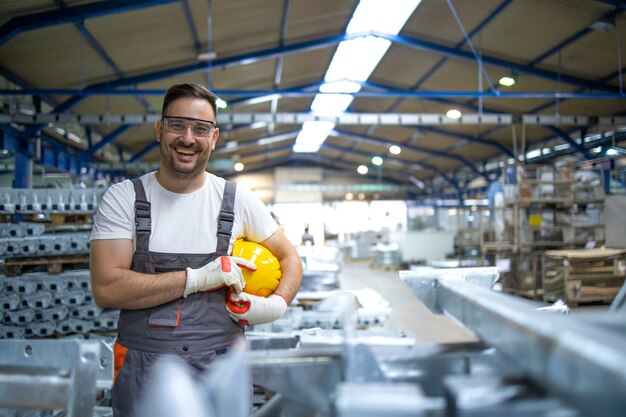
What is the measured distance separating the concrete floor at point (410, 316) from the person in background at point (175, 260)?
7.57 feet

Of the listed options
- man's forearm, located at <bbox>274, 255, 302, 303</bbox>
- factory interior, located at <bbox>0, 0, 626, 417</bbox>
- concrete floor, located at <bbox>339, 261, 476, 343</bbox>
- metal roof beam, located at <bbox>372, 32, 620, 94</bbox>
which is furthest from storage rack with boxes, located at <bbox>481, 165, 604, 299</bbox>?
man's forearm, located at <bbox>274, 255, 302, 303</bbox>

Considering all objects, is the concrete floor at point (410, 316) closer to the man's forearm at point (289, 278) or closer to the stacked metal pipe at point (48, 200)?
the man's forearm at point (289, 278)

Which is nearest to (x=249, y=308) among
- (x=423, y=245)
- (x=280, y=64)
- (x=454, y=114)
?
(x=454, y=114)

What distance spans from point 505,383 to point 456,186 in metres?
22.0

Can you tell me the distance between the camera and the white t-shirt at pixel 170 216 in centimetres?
201

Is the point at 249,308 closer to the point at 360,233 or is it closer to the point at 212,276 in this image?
the point at 212,276

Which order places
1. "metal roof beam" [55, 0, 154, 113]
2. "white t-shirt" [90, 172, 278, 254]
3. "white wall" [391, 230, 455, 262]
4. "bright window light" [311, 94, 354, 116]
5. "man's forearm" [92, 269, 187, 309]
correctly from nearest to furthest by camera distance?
Result: 1. "man's forearm" [92, 269, 187, 309]
2. "white t-shirt" [90, 172, 278, 254]
3. "metal roof beam" [55, 0, 154, 113]
4. "bright window light" [311, 94, 354, 116]
5. "white wall" [391, 230, 455, 262]

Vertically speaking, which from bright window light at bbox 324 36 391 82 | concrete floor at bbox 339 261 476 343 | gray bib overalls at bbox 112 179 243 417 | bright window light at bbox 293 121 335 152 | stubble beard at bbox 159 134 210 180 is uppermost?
bright window light at bbox 324 36 391 82

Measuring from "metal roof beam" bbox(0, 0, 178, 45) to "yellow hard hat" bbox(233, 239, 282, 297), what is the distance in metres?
5.42

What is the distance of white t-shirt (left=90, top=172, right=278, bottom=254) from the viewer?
2010 millimetres

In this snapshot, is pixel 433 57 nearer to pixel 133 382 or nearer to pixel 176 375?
pixel 133 382

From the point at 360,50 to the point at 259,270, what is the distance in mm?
9986

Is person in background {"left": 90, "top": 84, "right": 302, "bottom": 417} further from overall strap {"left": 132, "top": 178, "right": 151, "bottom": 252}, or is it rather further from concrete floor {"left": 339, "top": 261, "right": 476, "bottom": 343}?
concrete floor {"left": 339, "top": 261, "right": 476, "bottom": 343}

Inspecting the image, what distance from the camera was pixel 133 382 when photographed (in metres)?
1.91
